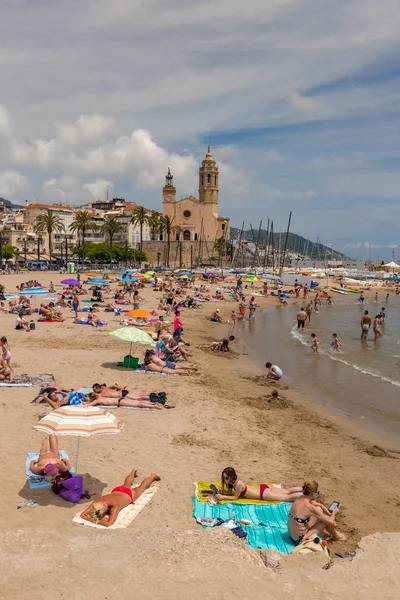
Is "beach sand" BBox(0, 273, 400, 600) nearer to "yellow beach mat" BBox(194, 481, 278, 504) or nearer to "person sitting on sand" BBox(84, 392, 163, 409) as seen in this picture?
"yellow beach mat" BBox(194, 481, 278, 504)

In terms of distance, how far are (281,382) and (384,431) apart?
14.8 feet

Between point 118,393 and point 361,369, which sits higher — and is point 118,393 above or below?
above

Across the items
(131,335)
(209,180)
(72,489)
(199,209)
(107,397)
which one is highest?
(209,180)

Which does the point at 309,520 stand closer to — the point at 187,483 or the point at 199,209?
the point at 187,483

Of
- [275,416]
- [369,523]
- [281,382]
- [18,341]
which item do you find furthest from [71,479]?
[18,341]

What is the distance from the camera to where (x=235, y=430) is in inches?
404

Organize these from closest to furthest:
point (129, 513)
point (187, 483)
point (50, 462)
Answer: point (129, 513)
point (50, 462)
point (187, 483)

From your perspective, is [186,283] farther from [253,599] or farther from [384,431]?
[253,599]

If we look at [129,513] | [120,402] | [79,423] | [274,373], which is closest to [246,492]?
[129,513]

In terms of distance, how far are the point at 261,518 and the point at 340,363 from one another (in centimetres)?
1341

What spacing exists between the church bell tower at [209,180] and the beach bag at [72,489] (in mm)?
99940

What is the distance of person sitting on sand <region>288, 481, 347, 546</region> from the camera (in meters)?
6.20

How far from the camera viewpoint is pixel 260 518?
6699 mm

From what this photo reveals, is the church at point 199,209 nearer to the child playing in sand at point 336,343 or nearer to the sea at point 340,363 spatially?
the sea at point 340,363
